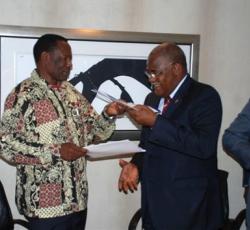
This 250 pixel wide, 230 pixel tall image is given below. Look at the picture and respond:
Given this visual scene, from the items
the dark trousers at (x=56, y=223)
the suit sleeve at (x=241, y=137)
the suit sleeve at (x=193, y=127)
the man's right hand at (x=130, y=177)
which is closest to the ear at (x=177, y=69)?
the suit sleeve at (x=193, y=127)

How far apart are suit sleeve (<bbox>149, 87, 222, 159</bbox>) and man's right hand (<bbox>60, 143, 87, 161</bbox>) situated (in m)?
0.46

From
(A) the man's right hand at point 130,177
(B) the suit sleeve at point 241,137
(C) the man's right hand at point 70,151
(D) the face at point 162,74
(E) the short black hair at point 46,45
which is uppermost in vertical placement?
(E) the short black hair at point 46,45

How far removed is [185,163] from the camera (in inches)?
73.7

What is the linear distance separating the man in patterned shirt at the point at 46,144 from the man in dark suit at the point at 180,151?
425 millimetres

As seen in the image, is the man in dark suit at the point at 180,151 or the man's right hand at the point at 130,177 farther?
the man's right hand at the point at 130,177

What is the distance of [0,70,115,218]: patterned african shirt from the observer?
81.9 inches

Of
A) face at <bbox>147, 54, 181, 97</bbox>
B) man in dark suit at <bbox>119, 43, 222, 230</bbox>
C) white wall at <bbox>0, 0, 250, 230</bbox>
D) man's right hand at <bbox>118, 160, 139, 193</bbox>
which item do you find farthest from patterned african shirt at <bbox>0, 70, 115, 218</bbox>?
white wall at <bbox>0, 0, 250, 230</bbox>

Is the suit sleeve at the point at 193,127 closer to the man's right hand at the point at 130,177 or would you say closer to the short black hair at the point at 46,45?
the man's right hand at the point at 130,177

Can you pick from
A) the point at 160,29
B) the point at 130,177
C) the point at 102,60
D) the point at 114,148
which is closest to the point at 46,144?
the point at 114,148

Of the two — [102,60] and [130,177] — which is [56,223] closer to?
[130,177]

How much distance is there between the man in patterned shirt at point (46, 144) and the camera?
6.84 ft

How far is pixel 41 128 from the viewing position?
2.11 metres

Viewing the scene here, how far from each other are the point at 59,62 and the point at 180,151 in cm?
82

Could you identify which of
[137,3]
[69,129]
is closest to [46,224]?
[69,129]
